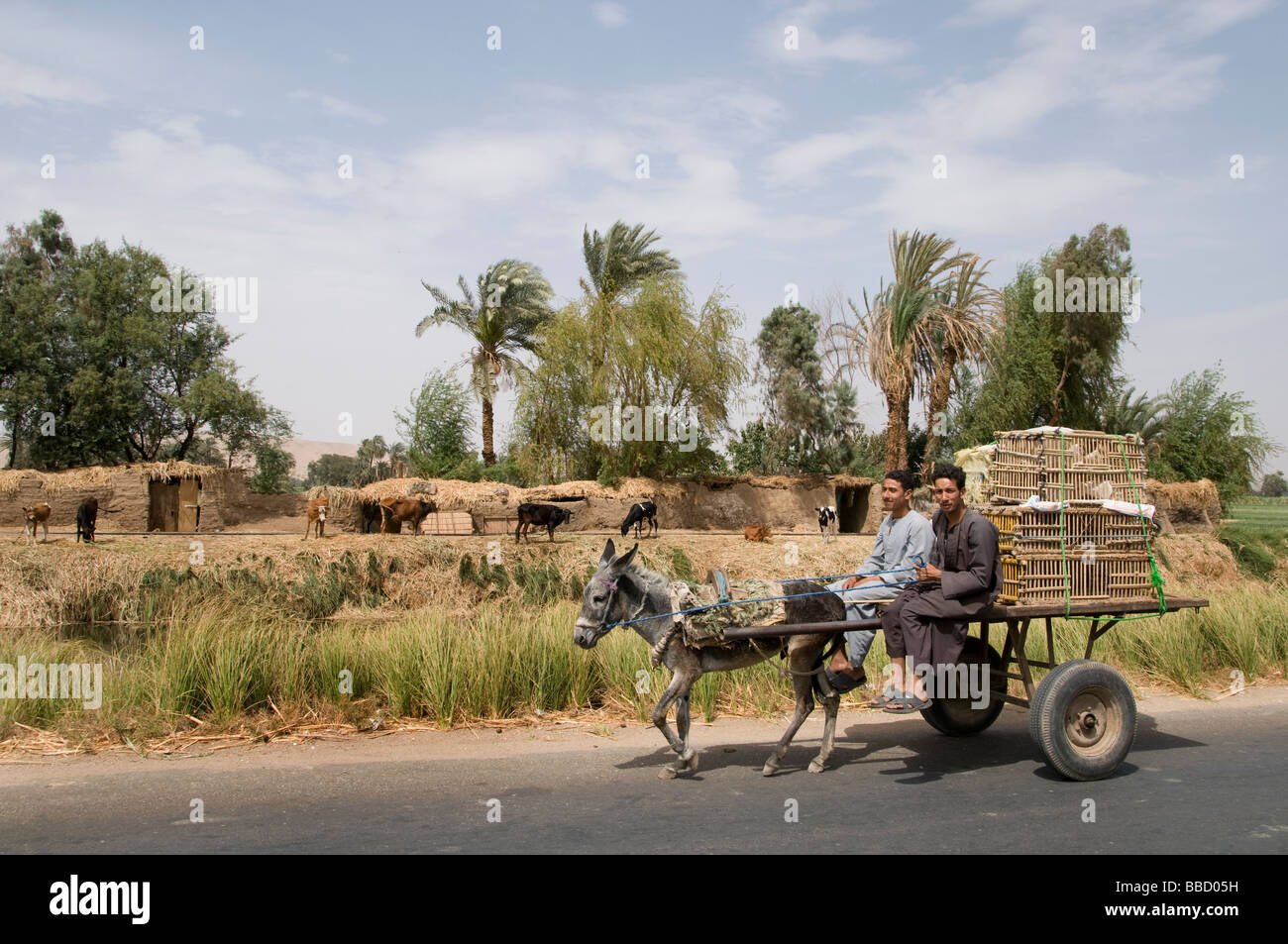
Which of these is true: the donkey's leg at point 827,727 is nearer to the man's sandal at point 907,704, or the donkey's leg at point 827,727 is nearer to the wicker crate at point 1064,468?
the man's sandal at point 907,704

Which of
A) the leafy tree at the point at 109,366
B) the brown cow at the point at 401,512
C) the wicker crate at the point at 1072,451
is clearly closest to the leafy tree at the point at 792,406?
the brown cow at the point at 401,512

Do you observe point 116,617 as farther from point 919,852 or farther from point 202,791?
point 919,852

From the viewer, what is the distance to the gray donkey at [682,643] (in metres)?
6.98

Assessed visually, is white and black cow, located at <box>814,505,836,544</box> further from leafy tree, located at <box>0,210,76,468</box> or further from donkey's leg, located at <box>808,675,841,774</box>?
leafy tree, located at <box>0,210,76,468</box>

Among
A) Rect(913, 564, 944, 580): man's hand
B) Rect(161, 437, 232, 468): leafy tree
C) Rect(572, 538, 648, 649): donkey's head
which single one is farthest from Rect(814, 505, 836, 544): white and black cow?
Rect(161, 437, 232, 468): leafy tree

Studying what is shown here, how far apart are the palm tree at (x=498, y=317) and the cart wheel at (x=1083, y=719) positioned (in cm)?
3791

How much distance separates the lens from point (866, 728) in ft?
29.1

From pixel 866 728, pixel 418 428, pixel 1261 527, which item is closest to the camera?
pixel 866 728

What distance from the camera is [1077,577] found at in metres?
7.61

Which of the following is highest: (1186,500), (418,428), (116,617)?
(418,428)

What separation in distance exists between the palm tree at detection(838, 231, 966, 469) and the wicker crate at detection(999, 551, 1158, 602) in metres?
27.1

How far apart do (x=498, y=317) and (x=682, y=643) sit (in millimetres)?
38412
